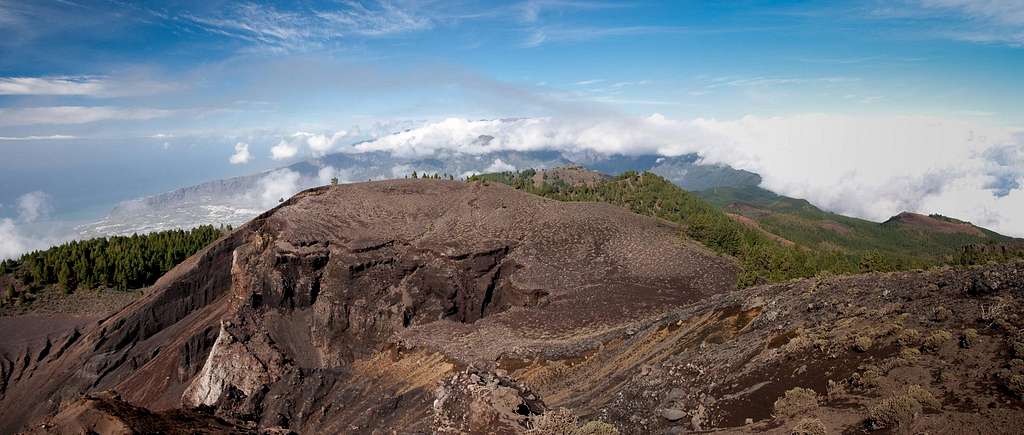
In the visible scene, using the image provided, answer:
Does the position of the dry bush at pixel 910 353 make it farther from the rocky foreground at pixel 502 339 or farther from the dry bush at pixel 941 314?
the dry bush at pixel 941 314

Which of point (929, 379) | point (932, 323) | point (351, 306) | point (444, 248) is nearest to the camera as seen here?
point (929, 379)

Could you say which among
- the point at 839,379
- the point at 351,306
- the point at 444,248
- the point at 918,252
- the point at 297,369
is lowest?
the point at 918,252

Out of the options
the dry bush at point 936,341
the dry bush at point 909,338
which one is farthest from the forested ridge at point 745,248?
the dry bush at point 936,341

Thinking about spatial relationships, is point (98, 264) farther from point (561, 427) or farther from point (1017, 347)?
point (1017, 347)

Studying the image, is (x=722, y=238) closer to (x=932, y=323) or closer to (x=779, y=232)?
(x=932, y=323)

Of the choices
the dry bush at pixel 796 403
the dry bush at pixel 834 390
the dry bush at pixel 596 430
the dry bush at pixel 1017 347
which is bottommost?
the dry bush at pixel 596 430

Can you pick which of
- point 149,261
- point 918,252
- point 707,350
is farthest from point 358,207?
point 918,252
